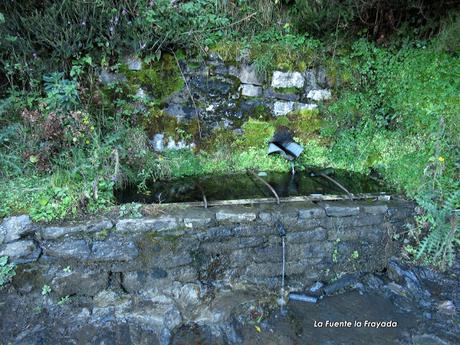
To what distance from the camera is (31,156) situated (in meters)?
3.42

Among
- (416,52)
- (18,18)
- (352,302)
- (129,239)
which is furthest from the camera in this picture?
(416,52)

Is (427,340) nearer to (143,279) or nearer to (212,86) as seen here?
(143,279)

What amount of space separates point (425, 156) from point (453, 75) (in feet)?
3.61

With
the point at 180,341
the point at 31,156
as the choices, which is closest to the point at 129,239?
the point at 180,341

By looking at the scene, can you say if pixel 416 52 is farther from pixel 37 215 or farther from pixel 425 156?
pixel 37 215

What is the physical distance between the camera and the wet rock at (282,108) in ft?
Result: 15.8

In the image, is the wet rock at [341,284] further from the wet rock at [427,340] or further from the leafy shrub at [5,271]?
the leafy shrub at [5,271]

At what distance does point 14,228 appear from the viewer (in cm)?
303

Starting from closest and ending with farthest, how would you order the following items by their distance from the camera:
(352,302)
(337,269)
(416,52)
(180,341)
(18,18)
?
(180,341) < (352,302) < (337,269) < (18,18) < (416,52)

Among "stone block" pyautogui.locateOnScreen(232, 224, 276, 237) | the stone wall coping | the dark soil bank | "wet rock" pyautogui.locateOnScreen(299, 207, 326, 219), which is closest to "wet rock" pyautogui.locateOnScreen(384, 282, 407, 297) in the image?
the dark soil bank

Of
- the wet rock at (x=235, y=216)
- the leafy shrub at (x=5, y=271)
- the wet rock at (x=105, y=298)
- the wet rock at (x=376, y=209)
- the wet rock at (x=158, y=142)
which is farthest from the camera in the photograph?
the wet rock at (x=158, y=142)

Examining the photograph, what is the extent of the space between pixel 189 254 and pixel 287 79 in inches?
109

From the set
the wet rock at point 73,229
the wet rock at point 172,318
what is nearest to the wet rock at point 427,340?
the wet rock at point 172,318

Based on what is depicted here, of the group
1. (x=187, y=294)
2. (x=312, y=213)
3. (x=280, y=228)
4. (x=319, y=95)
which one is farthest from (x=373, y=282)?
(x=319, y=95)
